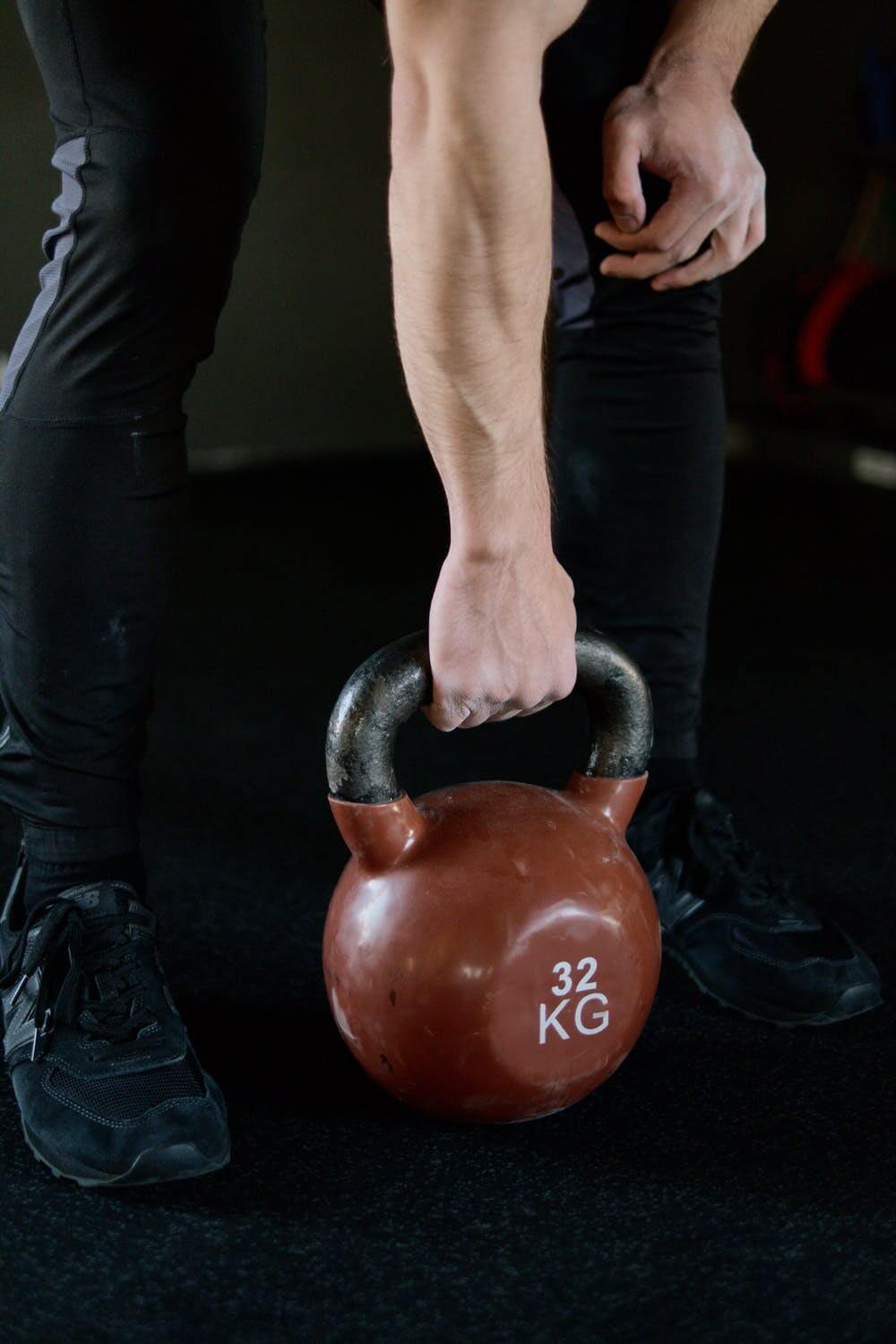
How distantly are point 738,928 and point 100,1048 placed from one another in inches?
19.6

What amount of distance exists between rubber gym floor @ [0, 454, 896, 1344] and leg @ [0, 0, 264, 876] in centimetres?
23

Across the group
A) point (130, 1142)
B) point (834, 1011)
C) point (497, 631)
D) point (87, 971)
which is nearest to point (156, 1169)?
point (130, 1142)

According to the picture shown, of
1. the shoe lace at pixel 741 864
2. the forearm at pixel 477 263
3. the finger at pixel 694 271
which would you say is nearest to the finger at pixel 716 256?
the finger at pixel 694 271

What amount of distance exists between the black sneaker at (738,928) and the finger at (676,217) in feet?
1.48

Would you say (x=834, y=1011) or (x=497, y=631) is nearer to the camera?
(x=497, y=631)

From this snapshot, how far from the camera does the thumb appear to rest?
1052 millimetres

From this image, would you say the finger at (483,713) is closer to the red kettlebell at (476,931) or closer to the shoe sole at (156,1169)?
the red kettlebell at (476,931)

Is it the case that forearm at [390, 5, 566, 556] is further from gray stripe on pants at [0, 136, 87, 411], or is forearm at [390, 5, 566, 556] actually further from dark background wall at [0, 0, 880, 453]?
dark background wall at [0, 0, 880, 453]

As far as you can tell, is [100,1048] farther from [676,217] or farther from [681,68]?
[681,68]

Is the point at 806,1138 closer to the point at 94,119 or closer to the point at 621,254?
the point at 621,254

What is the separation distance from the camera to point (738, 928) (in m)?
1.09

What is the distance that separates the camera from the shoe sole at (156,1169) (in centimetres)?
86

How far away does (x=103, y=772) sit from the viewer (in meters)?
Result: 0.99

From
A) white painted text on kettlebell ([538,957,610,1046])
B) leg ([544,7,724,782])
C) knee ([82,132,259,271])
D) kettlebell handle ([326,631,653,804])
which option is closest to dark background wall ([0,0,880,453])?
leg ([544,7,724,782])
